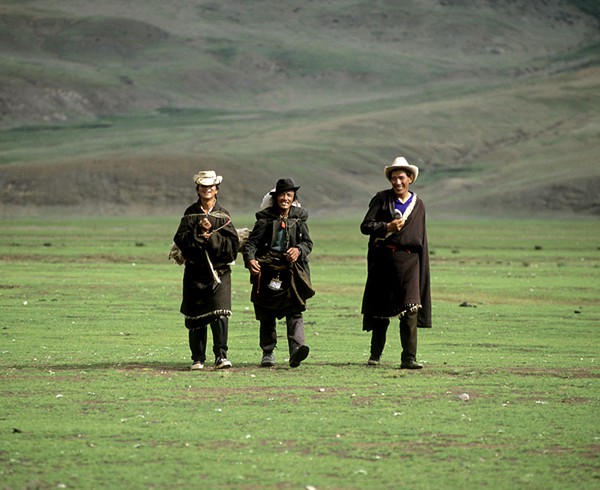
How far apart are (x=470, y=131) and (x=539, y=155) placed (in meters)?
10.8

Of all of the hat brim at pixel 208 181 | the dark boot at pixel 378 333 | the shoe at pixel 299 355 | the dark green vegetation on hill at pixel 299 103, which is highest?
the dark green vegetation on hill at pixel 299 103

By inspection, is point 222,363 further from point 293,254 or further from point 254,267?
point 293,254

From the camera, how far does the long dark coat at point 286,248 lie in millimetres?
13062

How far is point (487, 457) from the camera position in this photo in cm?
856

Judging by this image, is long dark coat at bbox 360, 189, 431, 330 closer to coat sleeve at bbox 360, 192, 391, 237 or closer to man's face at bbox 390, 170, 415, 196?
coat sleeve at bbox 360, 192, 391, 237

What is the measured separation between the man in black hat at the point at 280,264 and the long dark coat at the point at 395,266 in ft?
2.09

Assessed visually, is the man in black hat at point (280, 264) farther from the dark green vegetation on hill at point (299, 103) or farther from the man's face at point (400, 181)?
the dark green vegetation on hill at point (299, 103)

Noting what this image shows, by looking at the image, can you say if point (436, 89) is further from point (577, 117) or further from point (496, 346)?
point (496, 346)

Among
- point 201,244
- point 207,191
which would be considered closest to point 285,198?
point 207,191

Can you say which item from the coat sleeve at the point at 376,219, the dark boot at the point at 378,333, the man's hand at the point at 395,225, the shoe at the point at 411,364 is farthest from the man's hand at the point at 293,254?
the shoe at the point at 411,364

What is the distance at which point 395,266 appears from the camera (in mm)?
13125

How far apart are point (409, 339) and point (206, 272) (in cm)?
200

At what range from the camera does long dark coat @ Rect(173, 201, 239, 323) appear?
42.1ft

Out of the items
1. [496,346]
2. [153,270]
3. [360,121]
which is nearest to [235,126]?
[360,121]
